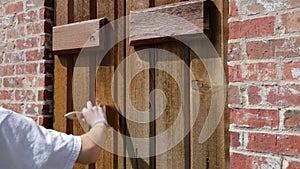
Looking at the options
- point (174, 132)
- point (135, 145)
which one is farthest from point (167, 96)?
point (135, 145)

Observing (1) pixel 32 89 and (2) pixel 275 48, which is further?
(1) pixel 32 89

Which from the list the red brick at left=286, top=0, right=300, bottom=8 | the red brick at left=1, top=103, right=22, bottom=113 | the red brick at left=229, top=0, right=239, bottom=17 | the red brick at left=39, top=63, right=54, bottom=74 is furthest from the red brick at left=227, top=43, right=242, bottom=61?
the red brick at left=1, top=103, right=22, bottom=113

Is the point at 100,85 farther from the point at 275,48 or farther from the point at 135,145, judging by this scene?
the point at 275,48

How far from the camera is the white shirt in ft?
4.37

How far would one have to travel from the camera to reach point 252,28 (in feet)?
4.69

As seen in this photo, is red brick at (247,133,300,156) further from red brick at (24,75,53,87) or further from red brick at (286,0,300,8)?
red brick at (24,75,53,87)

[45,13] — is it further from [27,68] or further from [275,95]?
[275,95]

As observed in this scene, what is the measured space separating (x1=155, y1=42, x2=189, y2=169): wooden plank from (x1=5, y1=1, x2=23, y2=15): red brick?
3.20 feet

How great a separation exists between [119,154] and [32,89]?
65 cm

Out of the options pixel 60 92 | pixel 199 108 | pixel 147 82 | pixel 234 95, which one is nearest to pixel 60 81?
pixel 60 92

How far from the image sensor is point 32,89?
229cm

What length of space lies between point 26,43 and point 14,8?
230mm

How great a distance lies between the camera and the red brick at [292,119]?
1305 mm

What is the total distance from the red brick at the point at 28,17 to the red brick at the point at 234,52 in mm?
1211
